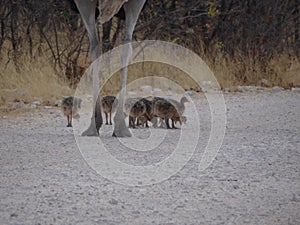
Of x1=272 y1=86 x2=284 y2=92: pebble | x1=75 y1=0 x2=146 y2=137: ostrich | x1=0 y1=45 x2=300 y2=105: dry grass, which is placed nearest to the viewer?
x1=75 y1=0 x2=146 y2=137: ostrich

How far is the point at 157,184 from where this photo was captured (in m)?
5.73

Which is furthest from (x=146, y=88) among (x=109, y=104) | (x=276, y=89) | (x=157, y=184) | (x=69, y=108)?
(x=157, y=184)

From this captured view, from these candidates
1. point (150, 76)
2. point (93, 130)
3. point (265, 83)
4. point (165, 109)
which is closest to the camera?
point (93, 130)

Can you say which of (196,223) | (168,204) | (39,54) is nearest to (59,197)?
(168,204)

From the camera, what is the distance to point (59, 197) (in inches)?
207

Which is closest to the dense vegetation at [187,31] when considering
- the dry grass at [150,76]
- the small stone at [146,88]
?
the dry grass at [150,76]

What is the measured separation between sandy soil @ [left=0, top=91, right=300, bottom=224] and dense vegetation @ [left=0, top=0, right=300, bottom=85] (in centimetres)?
502

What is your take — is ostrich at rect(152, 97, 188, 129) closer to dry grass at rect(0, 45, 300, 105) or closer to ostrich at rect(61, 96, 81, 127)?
ostrich at rect(61, 96, 81, 127)

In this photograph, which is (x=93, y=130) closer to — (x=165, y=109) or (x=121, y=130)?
(x=121, y=130)

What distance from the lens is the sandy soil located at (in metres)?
4.83

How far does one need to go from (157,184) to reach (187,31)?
871 cm

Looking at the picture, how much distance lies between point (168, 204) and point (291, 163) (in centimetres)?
193

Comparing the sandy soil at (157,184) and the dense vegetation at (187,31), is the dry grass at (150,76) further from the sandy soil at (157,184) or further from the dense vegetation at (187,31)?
the sandy soil at (157,184)

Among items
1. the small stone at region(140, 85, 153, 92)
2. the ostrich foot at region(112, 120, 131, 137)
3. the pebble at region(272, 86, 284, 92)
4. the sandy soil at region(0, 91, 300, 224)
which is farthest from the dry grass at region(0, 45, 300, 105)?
the ostrich foot at region(112, 120, 131, 137)
